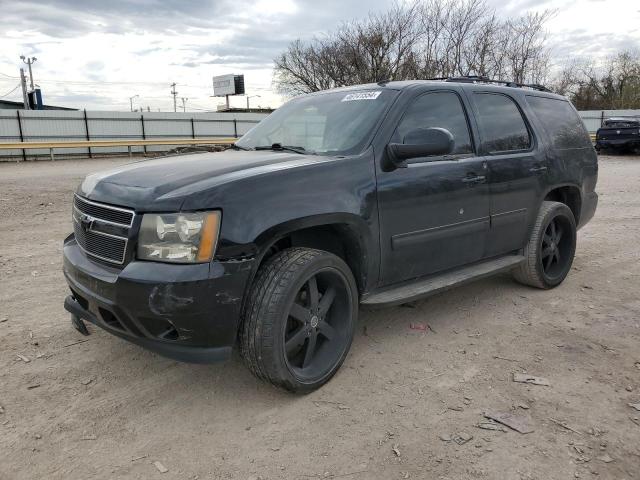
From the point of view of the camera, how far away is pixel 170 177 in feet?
9.43

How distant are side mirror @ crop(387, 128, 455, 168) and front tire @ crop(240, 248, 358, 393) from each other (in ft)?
2.67

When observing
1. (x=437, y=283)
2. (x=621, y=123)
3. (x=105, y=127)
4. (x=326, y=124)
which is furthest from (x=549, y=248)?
(x=105, y=127)

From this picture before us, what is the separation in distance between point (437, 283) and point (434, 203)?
578 mm

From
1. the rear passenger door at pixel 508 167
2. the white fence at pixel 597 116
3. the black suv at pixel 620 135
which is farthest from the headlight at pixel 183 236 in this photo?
the white fence at pixel 597 116

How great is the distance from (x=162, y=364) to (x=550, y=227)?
3.66m

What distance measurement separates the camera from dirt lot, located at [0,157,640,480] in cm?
245

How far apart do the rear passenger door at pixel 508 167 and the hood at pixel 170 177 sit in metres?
1.65

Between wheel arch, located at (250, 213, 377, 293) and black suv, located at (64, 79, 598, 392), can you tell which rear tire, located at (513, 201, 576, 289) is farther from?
wheel arch, located at (250, 213, 377, 293)

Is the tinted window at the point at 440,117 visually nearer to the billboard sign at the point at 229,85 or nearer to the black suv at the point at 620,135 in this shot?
the black suv at the point at 620,135

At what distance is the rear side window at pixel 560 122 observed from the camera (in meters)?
4.84

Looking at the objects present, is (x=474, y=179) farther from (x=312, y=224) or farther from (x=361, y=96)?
(x=312, y=224)

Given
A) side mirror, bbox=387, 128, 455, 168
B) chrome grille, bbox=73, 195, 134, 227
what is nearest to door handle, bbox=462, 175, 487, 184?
side mirror, bbox=387, 128, 455, 168

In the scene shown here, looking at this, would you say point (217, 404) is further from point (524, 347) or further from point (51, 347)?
point (524, 347)

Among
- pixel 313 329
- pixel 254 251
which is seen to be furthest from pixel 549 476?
pixel 254 251
